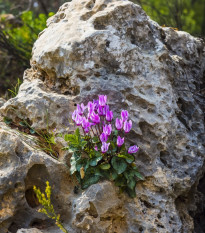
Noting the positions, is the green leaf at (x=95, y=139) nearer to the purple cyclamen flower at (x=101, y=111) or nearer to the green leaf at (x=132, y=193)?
the purple cyclamen flower at (x=101, y=111)

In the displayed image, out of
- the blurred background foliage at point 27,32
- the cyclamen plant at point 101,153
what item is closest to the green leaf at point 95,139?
the cyclamen plant at point 101,153

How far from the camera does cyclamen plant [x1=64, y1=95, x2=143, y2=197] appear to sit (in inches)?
119

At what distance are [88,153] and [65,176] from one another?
0.33 metres

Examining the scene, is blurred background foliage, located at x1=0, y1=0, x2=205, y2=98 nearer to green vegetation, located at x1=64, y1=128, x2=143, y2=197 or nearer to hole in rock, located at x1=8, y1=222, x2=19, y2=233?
green vegetation, located at x1=64, y1=128, x2=143, y2=197

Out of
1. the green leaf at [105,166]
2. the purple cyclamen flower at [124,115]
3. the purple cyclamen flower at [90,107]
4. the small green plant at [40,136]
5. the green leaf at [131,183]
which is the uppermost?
the purple cyclamen flower at [90,107]

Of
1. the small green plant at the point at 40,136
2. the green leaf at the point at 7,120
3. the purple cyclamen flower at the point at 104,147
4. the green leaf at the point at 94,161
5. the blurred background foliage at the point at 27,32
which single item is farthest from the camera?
the blurred background foliage at the point at 27,32

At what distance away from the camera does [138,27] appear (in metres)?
3.71

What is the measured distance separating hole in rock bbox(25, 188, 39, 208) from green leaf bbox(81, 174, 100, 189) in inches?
19.6

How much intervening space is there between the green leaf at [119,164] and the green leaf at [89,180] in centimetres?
20

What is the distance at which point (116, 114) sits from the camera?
11.0ft

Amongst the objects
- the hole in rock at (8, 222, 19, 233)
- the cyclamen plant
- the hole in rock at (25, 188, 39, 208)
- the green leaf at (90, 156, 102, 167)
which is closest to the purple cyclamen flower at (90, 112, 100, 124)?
the cyclamen plant

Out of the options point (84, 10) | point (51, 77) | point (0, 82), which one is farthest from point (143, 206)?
point (0, 82)

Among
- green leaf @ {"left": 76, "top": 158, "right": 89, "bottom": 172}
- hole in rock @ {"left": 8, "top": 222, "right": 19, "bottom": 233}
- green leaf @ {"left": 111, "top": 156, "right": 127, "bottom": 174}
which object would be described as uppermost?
green leaf @ {"left": 76, "top": 158, "right": 89, "bottom": 172}

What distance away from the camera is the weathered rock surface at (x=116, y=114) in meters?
3.02
